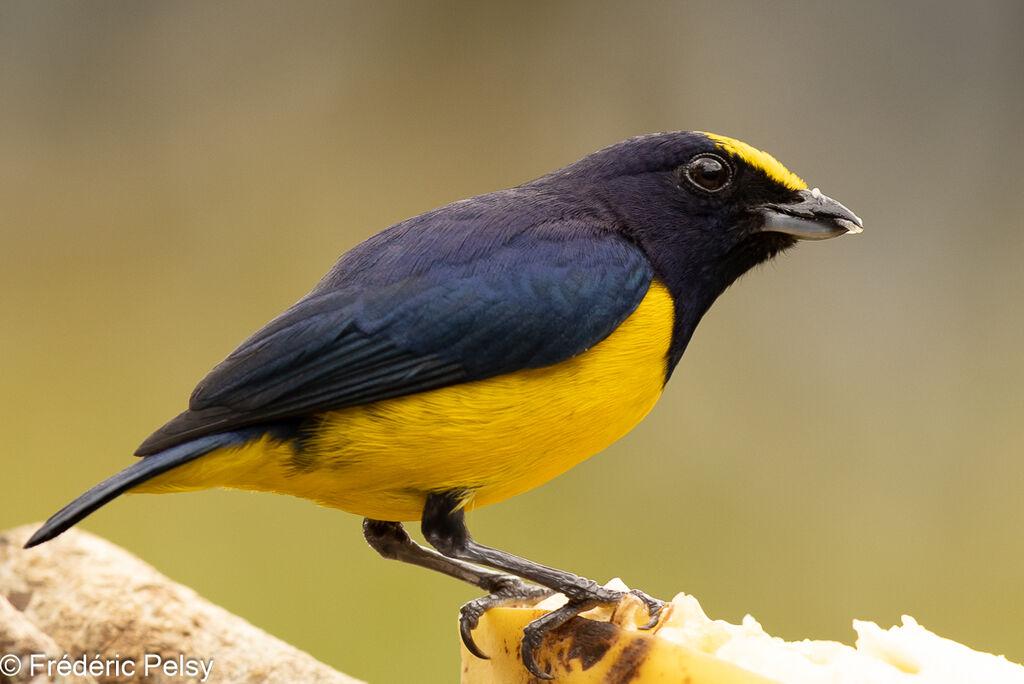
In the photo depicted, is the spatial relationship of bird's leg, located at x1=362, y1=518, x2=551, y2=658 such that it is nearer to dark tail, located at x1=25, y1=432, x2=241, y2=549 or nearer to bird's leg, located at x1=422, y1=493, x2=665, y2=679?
bird's leg, located at x1=422, y1=493, x2=665, y2=679

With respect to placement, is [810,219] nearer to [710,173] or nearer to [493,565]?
[710,173]

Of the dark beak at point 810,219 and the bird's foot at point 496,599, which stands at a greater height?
the dark beak at point 810,219

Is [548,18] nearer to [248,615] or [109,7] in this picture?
[109,7]

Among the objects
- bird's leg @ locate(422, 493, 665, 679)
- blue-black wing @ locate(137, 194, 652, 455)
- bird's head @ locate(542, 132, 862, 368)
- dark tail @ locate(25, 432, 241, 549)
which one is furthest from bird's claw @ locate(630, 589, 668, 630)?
dark tail @ locate(25, 432, 241, 549)

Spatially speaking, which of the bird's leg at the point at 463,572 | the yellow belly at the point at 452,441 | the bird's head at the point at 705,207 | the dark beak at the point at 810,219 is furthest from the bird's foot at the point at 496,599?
the dark beak at the point at 810,219

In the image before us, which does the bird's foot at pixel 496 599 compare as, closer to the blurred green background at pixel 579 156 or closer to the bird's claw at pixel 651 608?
the bird's claw at pixel 651 608

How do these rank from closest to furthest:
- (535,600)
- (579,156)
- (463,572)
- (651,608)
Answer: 1. (651,608)
2. (535,600)
3. (463,572)
4. (579,156)

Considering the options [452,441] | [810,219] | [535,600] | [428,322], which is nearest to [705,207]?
[810,219]
